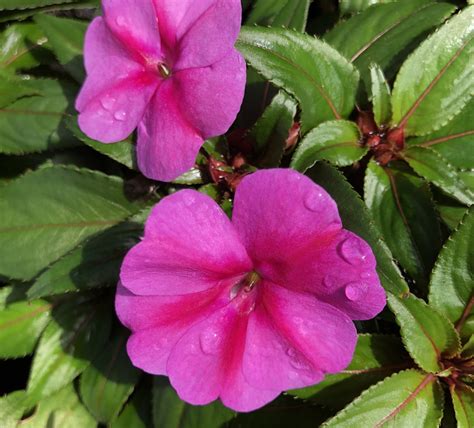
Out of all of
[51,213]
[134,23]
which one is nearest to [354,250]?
[134,23]

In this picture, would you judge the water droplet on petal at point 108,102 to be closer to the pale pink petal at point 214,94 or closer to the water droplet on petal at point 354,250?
the pale pink petal at point 214,94

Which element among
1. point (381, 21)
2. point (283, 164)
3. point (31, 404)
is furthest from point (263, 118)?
point (31, 404)

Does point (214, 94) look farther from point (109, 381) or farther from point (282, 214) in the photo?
point (109, 381)

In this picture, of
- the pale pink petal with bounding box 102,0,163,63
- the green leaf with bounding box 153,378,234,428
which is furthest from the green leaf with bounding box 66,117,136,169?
the green leaf with bounding box 153,378,234,428

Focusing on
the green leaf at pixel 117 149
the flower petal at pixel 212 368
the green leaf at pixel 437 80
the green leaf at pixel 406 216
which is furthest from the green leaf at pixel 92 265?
the green leaf at pixel 437 80

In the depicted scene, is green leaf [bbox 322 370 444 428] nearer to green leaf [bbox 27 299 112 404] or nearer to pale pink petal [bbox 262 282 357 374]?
pale pink petal [bbox 262 282 357 374]
